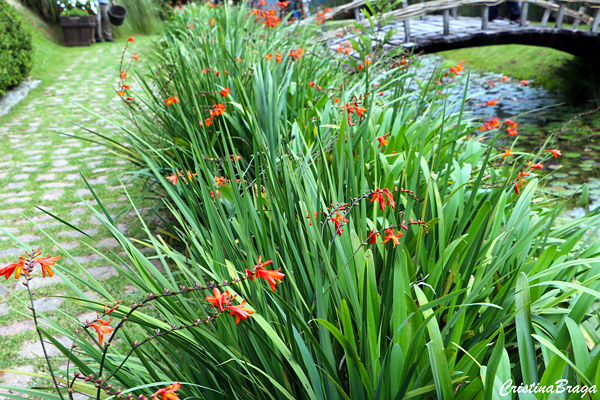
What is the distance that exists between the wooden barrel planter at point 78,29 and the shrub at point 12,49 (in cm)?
396

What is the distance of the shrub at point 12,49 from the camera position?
623 centimetres

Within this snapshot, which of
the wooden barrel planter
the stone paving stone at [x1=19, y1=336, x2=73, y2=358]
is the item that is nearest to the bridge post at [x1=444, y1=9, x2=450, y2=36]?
the stone paving stone at [x1=19, y1=336, x2=73, y2=358]

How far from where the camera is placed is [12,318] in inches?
89.0

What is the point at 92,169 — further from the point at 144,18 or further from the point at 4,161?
the point at 144,18

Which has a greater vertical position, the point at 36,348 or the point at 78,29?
the point at 78,29

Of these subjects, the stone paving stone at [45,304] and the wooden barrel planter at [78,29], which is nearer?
the stone paving stone at [45,304]

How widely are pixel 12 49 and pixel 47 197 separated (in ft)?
14.6

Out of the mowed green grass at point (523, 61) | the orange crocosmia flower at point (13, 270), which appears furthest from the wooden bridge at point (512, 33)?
the orange crocosmia flower at point (13, 270)

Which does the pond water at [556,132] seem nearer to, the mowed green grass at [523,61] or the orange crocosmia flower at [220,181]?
the mowed green grass at [523,61]

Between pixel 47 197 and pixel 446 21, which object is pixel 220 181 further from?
pixel 446 21

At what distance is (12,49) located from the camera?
22.0ft

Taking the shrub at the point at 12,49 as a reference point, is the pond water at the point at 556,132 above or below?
below

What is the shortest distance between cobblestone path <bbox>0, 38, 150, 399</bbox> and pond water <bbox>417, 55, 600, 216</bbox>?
113 inches

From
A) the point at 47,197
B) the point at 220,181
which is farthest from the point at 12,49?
the point at 220,181
